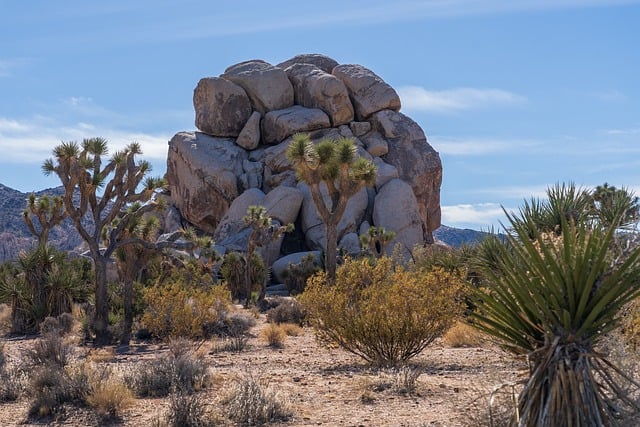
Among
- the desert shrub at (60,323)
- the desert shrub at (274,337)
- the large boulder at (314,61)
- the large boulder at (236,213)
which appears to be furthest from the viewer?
the large boulder at (314,61)

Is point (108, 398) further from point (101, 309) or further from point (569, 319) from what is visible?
point (101, 309)

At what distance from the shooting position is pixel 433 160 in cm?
5812

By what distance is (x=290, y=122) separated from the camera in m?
55.6

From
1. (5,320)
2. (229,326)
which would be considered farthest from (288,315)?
(5,320)

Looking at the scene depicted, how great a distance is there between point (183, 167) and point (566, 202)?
4694 cm

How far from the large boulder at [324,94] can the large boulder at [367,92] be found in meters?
1.19

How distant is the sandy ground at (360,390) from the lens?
7.88 meters

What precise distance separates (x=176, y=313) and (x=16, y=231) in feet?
258

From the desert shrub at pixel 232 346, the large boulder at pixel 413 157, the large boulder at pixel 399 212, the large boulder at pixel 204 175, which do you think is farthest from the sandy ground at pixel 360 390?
the large boulder at pixel 413 157

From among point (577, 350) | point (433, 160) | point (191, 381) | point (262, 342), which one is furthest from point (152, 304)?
point (433, 160)

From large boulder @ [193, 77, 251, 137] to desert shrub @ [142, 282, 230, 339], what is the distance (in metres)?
40.7

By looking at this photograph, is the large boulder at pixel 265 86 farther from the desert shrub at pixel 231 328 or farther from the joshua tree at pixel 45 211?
the desert shrub at pixel 231 328

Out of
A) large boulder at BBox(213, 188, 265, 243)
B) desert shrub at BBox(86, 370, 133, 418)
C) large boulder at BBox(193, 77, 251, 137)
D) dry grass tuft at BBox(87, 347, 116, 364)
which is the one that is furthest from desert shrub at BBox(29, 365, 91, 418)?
large boulder at BBox(193, 77, 251, 137)

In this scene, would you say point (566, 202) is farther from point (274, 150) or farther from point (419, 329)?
point (274, 150)
